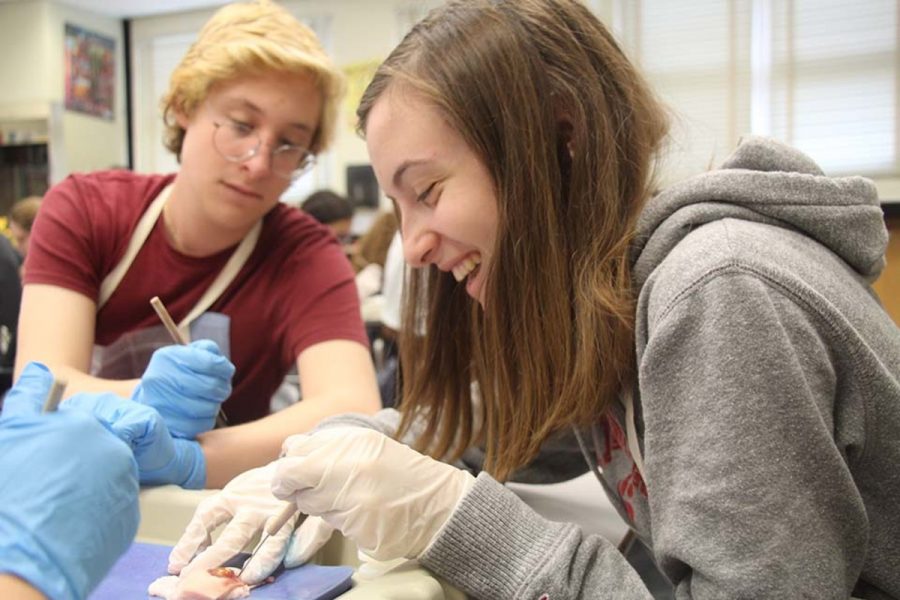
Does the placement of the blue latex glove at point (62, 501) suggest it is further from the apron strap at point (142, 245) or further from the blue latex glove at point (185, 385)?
the apron strap at point (142, 245)

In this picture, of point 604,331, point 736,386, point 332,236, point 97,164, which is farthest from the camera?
point 97,164

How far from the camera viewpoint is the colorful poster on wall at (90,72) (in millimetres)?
5719

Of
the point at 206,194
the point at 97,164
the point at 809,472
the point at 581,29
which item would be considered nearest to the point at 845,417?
the point at 809,472

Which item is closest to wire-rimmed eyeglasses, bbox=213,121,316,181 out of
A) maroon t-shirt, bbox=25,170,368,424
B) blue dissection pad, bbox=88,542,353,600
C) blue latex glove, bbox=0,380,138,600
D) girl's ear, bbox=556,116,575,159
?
maroon t-shirt, bbox=25,170,368,424

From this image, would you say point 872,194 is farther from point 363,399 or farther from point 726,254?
point 363,399

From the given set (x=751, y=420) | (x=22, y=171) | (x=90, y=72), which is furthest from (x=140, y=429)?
(x=90, y=72)

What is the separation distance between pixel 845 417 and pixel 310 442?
468mm

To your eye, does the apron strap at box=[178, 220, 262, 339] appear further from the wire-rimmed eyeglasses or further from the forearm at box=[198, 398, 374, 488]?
the forearm at box=[198, 398, 374, 488]

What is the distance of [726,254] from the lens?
0.70 m

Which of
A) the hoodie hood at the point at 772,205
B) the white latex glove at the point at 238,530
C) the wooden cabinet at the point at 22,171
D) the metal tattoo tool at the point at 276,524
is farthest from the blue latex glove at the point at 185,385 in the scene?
the wooden cabinet at the point at 22,171

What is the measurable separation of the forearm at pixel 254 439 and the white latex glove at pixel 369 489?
37 cm

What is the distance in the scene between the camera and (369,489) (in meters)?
0.74

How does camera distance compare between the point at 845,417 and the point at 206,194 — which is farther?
the point at 206,194

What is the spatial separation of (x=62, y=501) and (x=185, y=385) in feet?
1.71
